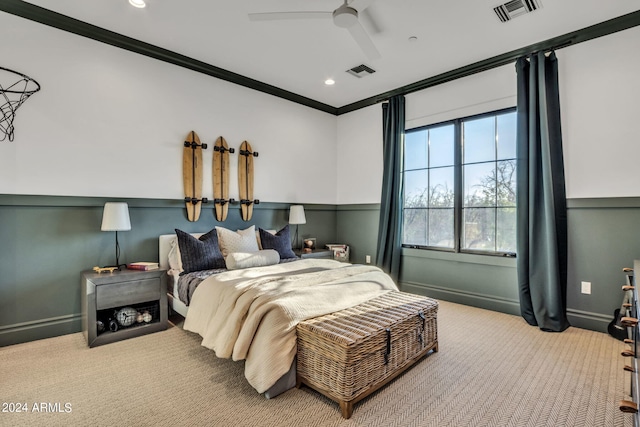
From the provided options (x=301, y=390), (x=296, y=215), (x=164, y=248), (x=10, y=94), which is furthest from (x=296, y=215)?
(x=10, y=94)

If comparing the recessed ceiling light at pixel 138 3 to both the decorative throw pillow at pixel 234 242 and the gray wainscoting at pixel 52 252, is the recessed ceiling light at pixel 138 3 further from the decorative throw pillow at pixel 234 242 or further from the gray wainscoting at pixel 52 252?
the decorative throw pillow at pixel 234 242

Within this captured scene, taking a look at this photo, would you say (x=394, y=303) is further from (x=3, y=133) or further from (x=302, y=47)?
(x=3, y=133)

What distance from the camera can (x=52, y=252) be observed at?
118 inches

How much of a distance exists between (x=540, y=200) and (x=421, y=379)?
229cm

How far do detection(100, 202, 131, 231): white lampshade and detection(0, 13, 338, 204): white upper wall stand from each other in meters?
0.33

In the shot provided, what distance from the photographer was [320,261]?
11.9 feet

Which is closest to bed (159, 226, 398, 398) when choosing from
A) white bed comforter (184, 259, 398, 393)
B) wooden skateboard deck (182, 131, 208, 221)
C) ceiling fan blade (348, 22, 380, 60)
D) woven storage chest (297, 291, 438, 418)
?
white bed comforter (184, 259, 398, 393)

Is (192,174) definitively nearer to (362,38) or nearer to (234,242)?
(234,242)

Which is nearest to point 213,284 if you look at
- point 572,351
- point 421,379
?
point 421,379

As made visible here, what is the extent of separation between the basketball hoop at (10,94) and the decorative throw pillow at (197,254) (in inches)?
63.7

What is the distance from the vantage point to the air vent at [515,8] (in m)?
2.77

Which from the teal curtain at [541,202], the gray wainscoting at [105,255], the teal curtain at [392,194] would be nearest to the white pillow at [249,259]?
the gray wainscoting at [105,255]

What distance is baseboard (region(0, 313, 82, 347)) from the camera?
2.79m

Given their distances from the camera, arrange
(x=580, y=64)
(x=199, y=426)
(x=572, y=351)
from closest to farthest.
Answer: (x=199, y=426) → (x=572, y=351) → (x=580, y=64)
